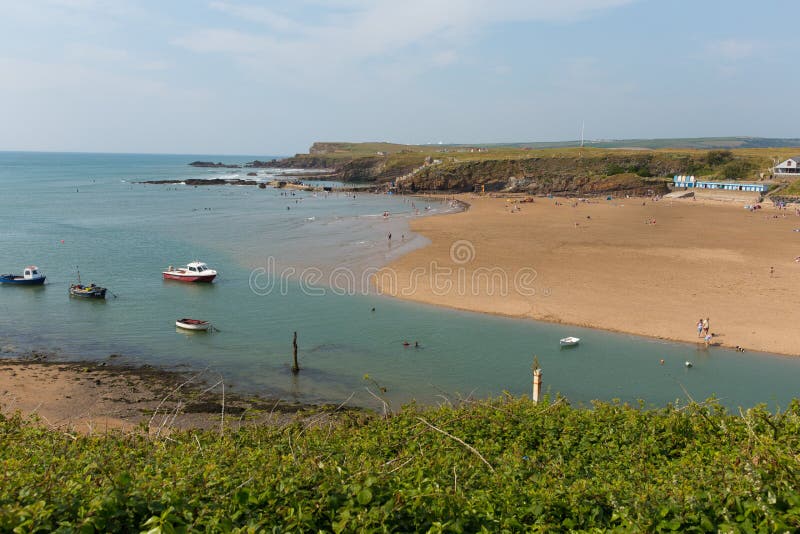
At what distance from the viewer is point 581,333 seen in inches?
990

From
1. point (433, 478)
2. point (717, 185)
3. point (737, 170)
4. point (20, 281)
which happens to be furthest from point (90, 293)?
point (737, 170)

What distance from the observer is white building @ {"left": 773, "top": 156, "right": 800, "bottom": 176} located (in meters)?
79.9

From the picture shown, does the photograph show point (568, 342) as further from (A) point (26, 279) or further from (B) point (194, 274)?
(A) point (26, 279)

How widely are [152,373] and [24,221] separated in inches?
2213

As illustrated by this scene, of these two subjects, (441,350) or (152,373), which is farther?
(441,350)

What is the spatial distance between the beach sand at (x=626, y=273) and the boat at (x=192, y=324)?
11.2 meters

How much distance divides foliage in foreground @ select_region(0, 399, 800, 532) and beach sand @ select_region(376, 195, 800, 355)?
55.9 ft

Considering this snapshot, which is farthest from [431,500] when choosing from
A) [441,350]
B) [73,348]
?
[73,348]

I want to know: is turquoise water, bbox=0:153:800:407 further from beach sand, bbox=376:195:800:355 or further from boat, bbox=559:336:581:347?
beach sand, bbox=376:195:800:355

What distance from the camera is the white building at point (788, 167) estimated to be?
79938 millimetres

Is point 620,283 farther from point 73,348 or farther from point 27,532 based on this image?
point 27,532

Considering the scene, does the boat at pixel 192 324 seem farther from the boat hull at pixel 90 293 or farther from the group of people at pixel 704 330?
the group of people at pixel 704 330

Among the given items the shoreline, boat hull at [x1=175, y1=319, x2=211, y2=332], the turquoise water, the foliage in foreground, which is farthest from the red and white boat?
the foliage in foreground

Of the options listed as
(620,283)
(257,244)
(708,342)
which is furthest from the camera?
(257,244)
